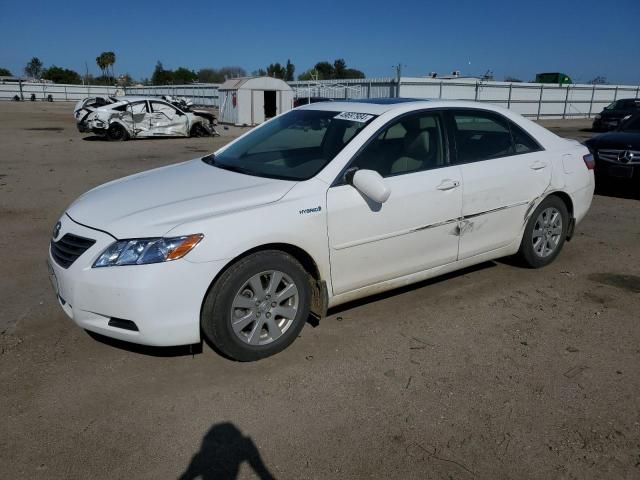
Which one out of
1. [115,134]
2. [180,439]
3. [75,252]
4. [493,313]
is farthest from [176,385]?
[115,134]

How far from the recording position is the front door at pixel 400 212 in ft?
11.9

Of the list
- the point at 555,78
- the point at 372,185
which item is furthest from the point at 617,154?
the point at 555,78

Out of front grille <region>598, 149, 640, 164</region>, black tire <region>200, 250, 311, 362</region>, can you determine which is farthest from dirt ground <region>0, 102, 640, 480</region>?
front grille <region>598, 149, 640, 164</region>

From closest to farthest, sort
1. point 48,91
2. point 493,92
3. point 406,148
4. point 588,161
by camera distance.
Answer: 1. point 406,148
2. point 588,161
3. point 493,92
4. point 48,91

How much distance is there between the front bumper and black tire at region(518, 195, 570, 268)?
10.1ft

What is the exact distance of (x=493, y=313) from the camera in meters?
4.25

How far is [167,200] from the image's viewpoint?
135 inches

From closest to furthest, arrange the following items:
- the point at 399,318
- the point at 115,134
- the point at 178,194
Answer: the point at 178,194
the point at 399,318
the point at 115,134

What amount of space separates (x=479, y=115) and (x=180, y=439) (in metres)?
3.54

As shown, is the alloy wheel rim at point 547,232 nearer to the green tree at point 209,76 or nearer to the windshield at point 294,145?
the windshield at point 294,145

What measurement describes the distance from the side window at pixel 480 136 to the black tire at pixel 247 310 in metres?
1.75

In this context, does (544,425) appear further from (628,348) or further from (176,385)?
(176,385)

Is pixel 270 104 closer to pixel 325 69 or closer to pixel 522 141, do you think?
pixel 522 141

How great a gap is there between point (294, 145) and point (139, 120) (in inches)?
652
